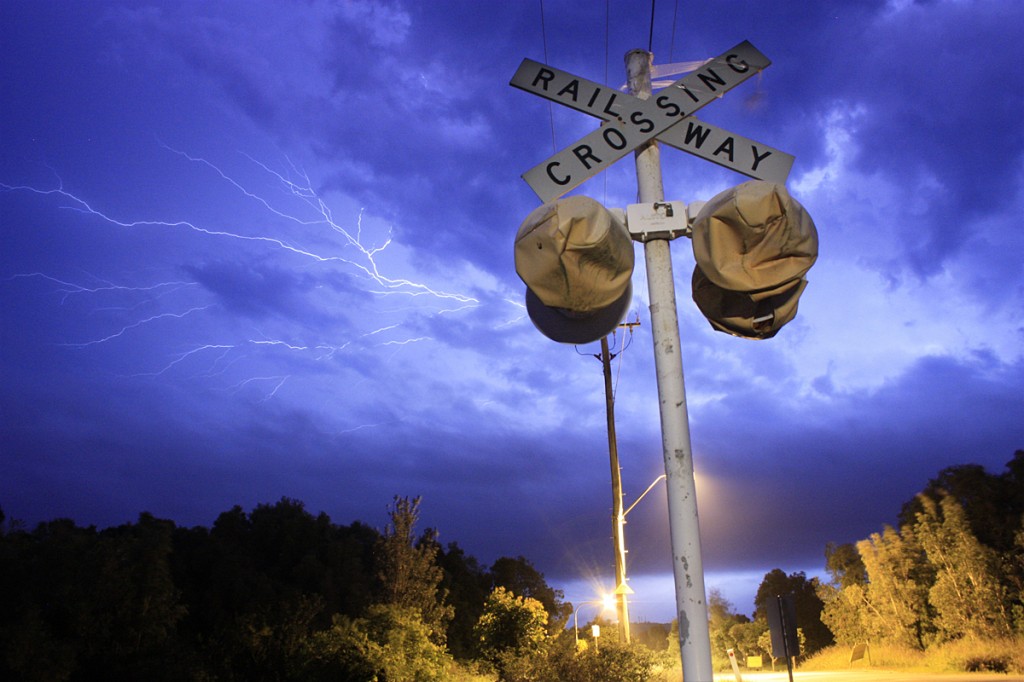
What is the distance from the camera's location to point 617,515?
68.9 feet

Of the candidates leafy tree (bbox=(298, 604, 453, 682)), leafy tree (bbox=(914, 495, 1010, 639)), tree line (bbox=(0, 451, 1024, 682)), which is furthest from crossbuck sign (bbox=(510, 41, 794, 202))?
leafy tree (bbox=(914, 495, 1010, 639))

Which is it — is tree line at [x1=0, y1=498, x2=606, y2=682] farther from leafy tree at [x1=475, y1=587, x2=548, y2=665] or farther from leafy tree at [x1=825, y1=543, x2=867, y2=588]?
leafy tree at [x1=825, y1=543, x2=867, y2=588]

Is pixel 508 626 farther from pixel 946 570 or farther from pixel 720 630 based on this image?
pixel 720 630

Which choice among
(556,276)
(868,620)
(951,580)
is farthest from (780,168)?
(868,620)

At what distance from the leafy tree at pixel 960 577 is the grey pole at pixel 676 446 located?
109 ft

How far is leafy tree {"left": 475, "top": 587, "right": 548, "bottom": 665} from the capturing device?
22.5 m

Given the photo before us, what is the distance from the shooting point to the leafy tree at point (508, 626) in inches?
887

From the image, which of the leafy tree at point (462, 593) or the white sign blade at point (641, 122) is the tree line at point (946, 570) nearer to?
the leafy tree at point (462, 593)

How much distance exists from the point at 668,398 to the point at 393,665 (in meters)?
18.6

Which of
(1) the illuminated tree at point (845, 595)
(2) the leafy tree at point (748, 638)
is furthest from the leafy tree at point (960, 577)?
(2) the leafy tree at point (748, 638)

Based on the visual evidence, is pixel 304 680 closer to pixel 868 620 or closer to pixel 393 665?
pixel 393 665

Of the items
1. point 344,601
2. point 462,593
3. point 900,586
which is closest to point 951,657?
point 900,586

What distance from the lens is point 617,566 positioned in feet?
66.7

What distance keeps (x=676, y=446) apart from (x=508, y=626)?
21.6m
